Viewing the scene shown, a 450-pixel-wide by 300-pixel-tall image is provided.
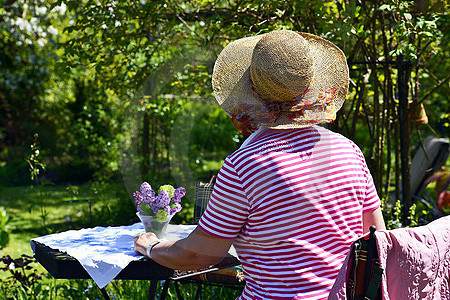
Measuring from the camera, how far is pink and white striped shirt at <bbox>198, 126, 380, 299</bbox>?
4.79 feet

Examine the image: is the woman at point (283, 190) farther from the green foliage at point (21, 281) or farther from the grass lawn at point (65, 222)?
the green foliage at point (21, 281)

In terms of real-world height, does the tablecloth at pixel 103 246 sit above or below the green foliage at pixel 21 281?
above

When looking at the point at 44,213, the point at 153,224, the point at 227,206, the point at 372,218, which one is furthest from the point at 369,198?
the point at 44,213

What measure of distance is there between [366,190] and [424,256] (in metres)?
0.30

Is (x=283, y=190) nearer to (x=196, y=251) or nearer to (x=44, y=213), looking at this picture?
(x=196, y=251)

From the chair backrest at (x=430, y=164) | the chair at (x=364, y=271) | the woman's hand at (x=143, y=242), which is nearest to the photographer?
the chair at (x=364, y=271)

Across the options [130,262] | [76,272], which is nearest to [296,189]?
[130,262]

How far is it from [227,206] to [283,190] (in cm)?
16

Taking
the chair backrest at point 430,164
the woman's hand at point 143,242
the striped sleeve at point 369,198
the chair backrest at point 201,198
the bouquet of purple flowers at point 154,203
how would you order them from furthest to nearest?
1. the chair backrest at point 430,164
2. the chair backrest at point 201,198
3. the bouquet of purple flowers at point 154,203
4. the woman's hand at point 143,242
5. the striped sleeve at point 369,198

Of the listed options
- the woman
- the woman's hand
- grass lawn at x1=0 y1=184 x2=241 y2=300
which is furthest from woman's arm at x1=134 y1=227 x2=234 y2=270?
grass lawn at x1=0 y1=184 x2=241 y2=300

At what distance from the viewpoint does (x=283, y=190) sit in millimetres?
1461

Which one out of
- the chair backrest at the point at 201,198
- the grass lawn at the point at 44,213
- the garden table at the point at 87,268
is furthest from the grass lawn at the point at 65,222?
the garden table at the point at 87,268

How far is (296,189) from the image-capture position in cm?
146

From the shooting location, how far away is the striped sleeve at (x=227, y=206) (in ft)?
4.80
